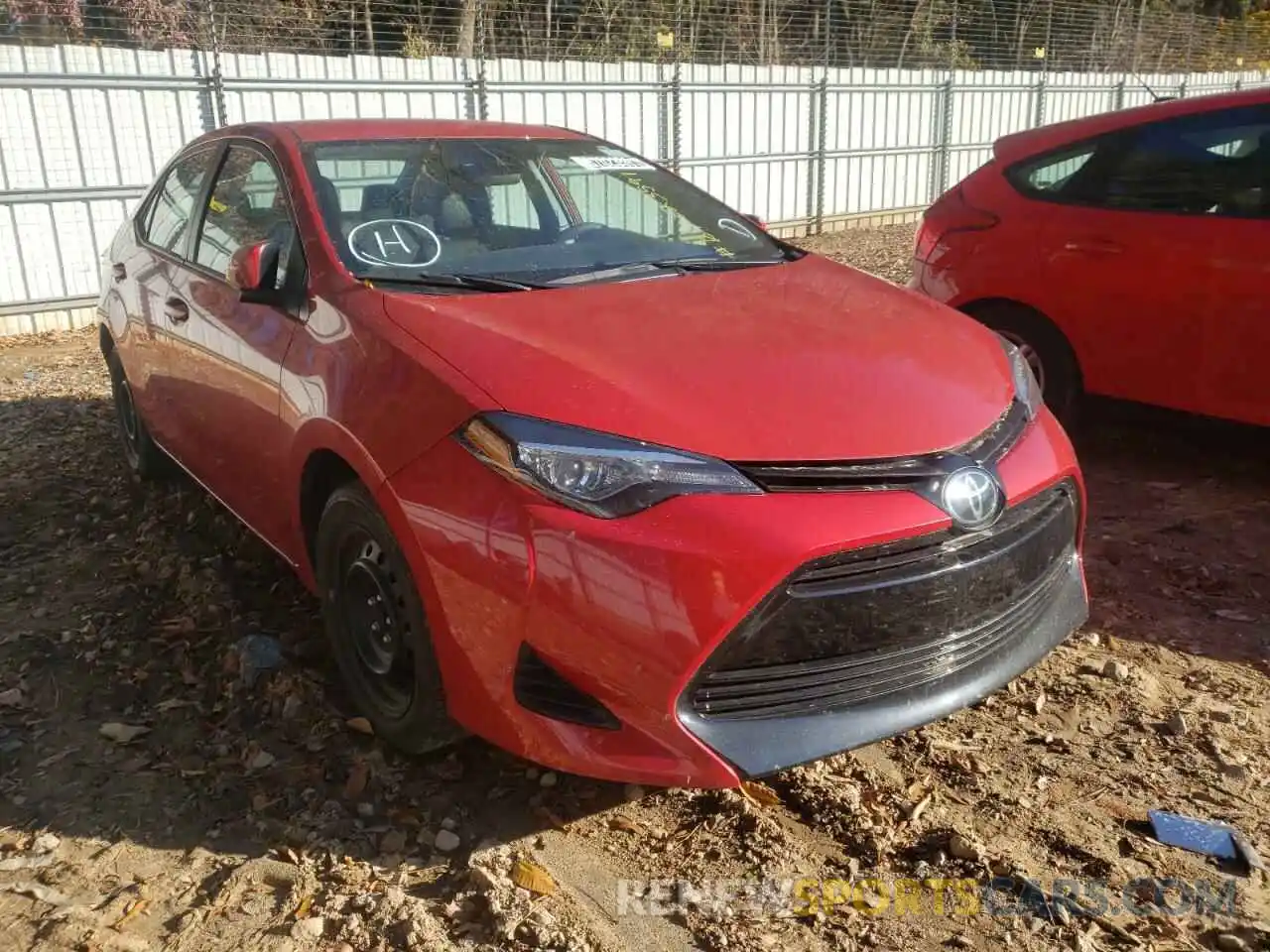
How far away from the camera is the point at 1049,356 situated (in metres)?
5.05

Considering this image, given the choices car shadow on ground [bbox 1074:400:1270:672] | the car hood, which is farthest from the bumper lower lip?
car shadow on ground [bbox 1074:400:1270:672]

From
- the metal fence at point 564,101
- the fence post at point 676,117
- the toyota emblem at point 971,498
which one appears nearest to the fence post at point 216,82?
the metal fence at point 564,101

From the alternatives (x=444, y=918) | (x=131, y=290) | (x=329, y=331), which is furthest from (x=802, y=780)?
(x=131, y=290)

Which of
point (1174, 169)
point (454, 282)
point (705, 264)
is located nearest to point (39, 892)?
point (454, 282)

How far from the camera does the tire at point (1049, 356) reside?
499 centimetres

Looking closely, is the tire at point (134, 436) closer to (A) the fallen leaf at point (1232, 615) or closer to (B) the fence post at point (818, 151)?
(A) the fallen leaf at point (1232, 615)

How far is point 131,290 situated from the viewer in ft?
14.9

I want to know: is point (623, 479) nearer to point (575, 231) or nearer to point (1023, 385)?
point (1023, 385)

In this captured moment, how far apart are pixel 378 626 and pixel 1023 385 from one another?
182cm

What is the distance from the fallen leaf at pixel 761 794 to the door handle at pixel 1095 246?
10.4 ft

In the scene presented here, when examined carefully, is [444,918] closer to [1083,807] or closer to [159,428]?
[1083,807]

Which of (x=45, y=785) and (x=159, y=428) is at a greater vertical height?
(x=159, y=428)

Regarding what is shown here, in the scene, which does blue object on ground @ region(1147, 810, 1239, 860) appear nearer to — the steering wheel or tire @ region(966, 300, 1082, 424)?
the steering wheel

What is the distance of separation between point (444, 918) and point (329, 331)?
4.95 feet
